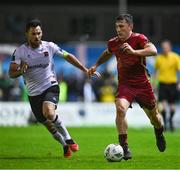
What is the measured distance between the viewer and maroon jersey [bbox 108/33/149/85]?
537 inches

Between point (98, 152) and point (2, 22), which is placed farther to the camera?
point (2, 22)

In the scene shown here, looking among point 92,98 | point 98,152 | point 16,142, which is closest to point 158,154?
point 98,152

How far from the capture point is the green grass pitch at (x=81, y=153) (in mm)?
12438

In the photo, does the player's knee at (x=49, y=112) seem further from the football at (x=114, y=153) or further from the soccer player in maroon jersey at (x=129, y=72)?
the football at (x=114, y=153)

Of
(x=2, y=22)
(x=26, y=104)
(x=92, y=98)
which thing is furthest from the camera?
(x=2, y=22)

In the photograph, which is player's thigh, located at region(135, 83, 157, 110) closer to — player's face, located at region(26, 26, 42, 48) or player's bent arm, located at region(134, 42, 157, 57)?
player's bent arm, located at region(134, 42, 157, 57)

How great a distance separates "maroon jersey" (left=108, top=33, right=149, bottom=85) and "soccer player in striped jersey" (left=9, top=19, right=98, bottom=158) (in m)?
0.86

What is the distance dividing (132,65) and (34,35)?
1.90 meters

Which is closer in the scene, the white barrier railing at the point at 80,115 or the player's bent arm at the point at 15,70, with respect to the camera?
the player's bent arm at the point at 15,70

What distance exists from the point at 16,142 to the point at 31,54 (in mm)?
4307

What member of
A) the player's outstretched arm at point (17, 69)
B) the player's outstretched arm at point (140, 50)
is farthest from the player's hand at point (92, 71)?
the player's outstretched arm at point (17, 69)

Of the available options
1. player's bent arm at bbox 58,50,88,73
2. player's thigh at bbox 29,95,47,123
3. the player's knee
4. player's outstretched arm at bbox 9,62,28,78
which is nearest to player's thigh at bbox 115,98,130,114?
player's bent arm at bbox 58,50,88,73

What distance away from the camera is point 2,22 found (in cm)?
5003

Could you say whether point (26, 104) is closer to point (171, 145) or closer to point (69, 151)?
point (171, 145)
